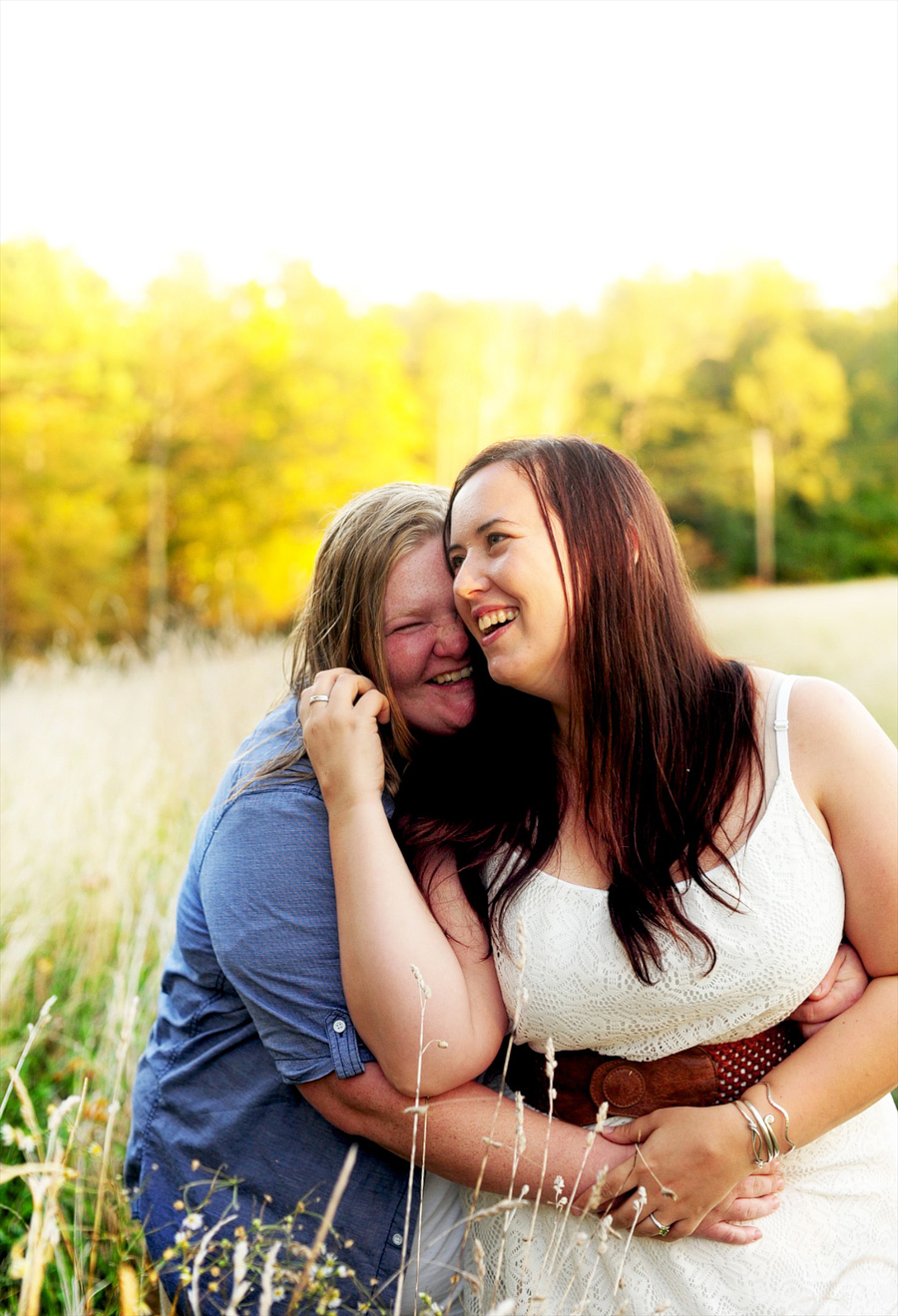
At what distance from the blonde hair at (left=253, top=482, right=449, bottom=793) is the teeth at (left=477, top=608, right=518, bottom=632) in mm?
317

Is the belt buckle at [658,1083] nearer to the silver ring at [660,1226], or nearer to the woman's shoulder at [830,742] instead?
the silver ring at [660,1226]

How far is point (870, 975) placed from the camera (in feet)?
6.48

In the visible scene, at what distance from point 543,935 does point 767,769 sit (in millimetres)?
528

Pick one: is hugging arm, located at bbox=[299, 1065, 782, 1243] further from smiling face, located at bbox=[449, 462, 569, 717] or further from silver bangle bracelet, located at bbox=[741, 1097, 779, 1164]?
smiling face, located at bbox=[449, 462, 569, 717]

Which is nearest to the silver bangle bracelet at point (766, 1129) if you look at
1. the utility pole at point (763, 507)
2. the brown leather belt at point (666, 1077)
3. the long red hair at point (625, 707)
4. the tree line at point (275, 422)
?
the brown leather belt at point (666, 1077)

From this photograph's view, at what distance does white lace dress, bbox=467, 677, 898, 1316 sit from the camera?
1.90m

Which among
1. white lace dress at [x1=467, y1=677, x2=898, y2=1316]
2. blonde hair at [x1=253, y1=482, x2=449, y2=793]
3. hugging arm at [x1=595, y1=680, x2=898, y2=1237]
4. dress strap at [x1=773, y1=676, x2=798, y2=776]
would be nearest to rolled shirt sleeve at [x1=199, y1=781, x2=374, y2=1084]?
blonde hair at [x1=253, y1=482, x2=449, y2=793]

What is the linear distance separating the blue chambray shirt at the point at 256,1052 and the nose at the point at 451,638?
369mm

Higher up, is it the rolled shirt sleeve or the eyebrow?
the eyebrow

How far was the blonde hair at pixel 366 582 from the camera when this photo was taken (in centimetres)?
234

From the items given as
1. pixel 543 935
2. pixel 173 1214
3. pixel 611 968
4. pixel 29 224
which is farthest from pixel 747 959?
pixel 29 224

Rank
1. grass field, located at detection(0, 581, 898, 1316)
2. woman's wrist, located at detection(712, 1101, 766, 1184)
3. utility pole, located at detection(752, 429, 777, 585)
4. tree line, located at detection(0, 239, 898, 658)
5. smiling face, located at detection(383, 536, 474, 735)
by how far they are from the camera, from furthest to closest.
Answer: utility pole, located at detection(752, 429, 777, 585) → tree line, located at detection(0, 239, 898, 658) → grass field, located at detection(0, 581, 898, 1316) → smiling face, located at detection(383, 536, 474, 735) → woman's wrist, located at detection(712, 1101, 766, 1184)

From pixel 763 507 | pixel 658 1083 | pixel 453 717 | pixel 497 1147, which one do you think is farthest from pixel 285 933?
pixel 763 507

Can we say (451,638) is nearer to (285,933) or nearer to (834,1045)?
(285,933)
